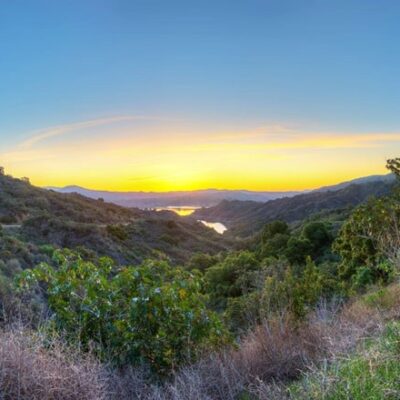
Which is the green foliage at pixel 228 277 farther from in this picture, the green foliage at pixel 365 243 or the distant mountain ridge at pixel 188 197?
the distant mountain ridge at pixel 188 197

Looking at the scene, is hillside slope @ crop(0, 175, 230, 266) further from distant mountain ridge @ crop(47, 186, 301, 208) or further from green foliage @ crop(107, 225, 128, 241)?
distant mountain ridge @ crop(47, 186, 301, 208)

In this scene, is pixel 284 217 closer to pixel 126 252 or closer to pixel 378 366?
pixel 126 252

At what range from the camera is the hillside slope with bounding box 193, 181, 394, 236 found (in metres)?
74.7

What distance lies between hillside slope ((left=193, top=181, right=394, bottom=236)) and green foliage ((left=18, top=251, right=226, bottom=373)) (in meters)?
57.5

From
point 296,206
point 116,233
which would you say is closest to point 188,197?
point 296,206

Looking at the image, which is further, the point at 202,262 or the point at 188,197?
the point at 188,197

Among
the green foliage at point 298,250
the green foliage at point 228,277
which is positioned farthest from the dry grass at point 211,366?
the green foliage at point 298,250

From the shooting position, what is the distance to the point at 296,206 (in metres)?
87.6

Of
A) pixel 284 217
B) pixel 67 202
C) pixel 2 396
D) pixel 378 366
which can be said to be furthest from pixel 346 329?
pixel 284 217

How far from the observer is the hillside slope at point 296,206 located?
74688 millimetres

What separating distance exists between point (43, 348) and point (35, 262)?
53.3 feet

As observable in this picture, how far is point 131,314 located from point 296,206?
83.6 meters

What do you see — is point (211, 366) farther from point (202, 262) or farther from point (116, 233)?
point (116, 233)

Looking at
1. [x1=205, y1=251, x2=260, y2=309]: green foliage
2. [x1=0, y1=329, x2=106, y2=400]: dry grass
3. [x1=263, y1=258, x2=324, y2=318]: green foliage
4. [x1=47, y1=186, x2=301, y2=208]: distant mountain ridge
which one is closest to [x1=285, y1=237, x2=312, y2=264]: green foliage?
[x1=205, y1=251, x2=260, y2=309]: green foliage
